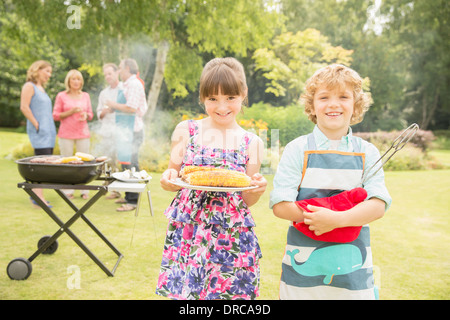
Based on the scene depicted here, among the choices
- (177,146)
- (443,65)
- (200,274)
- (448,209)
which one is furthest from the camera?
(443,65)

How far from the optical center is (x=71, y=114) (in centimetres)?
615

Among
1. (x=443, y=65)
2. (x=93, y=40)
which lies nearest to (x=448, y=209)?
(x=93, y=40)

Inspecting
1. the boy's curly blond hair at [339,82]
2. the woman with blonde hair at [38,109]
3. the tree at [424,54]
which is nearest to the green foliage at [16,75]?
the woman with blonde hair at [38,109]

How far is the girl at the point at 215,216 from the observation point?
2.06 m

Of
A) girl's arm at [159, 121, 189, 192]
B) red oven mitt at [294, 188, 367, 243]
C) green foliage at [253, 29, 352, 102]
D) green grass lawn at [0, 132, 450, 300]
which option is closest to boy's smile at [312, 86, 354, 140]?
red oven mitt at [294, 188, 367, 243]

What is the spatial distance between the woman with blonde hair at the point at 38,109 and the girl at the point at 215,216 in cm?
412

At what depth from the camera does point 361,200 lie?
5.54 feet

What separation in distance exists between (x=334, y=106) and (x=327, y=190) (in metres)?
0.37

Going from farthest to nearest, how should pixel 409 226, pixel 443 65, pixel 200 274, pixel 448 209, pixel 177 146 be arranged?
pixel 443 65 → pixel 448 209 → pixel 409 226 → pixel 177 146 → pixel 200 274

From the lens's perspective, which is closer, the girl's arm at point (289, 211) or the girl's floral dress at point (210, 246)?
the girl's arm at point (289, 211)

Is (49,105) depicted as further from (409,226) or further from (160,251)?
(409,226)

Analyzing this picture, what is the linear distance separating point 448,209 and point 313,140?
20.3 feet

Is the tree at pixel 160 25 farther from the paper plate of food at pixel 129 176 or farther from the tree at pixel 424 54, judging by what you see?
the tree at pixel 424 54

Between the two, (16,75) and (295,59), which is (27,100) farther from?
(16,75)
